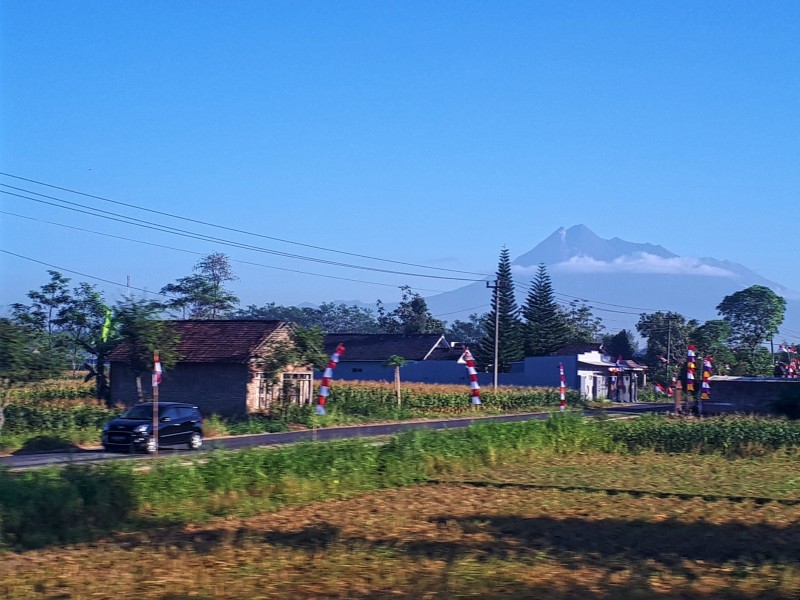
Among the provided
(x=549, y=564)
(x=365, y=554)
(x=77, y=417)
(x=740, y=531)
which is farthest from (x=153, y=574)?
(x=77, y=417)

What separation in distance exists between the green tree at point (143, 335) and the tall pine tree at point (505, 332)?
41957 millimetres

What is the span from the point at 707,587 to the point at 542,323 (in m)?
80.5

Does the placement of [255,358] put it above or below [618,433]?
above

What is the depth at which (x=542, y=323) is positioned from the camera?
8988 centimetres

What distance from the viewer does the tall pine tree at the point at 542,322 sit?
292 ft

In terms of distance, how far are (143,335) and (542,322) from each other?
5655cm

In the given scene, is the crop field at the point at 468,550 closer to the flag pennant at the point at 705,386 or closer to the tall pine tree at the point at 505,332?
the flag pennant at the point at 705,386

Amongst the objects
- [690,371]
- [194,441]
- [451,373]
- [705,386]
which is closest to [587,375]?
[451,373]

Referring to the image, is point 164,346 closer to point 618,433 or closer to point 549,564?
point 618,433

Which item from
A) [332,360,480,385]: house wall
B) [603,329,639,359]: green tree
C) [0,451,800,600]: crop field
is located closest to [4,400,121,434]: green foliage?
[0,451,800,600]: crop field

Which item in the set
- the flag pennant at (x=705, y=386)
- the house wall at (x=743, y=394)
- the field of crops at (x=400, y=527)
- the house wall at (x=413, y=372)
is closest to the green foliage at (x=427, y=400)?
the flag pennant at (x=705, y=386)

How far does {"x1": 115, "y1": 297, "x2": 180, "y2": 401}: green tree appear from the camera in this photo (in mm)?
38875

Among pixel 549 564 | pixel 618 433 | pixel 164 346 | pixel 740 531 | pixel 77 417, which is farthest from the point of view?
pixel 164 346

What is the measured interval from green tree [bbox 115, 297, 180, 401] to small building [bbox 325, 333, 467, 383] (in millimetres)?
33750
